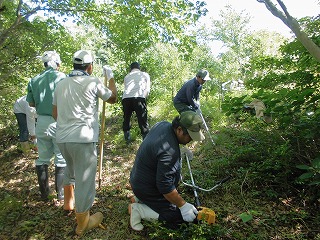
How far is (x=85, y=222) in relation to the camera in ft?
9.83

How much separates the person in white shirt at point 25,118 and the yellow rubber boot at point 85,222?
11.5 ft

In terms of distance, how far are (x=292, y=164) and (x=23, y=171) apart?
486 centimetres

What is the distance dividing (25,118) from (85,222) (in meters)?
3.82

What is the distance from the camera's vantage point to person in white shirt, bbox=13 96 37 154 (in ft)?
18.7

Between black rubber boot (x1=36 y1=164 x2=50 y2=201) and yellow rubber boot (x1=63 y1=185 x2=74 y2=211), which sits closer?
yellow rubber boot (x1=63 y1=185 x2=74 y2=211)

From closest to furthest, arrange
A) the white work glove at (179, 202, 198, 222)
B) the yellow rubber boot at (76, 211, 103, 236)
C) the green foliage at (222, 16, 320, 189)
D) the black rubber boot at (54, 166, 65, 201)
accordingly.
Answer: the white work glove at (179, 202, 198, 222) → the yellow rubber boot at (76, 211, 103, 236) → the green foliage at (222, 16, 320, 189) → the black rubber boot at (54, 166, 65, 201)

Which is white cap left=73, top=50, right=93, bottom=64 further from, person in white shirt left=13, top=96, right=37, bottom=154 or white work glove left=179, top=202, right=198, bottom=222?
person in white shirt left=13, top=96, right=37, bottom=154

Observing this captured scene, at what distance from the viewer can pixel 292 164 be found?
3738 millimetres

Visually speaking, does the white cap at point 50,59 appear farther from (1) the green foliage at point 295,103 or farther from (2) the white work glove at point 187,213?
(2) the white work glove at point 187,213

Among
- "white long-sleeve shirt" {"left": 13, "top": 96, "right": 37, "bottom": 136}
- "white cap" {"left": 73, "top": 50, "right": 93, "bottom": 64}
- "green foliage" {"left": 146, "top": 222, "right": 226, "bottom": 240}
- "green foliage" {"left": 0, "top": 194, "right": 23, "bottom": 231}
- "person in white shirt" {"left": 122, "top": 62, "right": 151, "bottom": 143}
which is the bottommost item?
"green foliage" {"left": 0, "top": 194, "right": 23, "bottom": 231}

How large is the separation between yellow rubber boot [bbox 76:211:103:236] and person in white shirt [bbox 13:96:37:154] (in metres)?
3.50

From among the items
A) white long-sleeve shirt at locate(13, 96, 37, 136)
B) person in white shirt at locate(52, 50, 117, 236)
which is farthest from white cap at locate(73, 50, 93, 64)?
white long-sleeve shirt at locate(13, 96, 37, 136)

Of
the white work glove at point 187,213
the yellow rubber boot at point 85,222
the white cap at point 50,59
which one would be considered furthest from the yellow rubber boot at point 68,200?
the white cap at point 50,59

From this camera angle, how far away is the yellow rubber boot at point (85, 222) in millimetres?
2944
